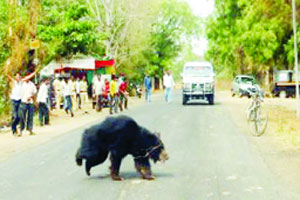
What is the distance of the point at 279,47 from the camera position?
46.1 metres

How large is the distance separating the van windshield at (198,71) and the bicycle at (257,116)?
1734 cm

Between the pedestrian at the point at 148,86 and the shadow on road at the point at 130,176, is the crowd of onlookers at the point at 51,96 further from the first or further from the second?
the shadow on road at the point at 130,176

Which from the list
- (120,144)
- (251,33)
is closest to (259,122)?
(120,144)

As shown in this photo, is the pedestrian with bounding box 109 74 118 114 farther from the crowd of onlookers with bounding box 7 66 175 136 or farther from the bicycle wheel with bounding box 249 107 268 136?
the bicycle wheel with bounding box 249 107 268 136

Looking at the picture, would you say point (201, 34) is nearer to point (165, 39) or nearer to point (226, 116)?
point (165, 39)

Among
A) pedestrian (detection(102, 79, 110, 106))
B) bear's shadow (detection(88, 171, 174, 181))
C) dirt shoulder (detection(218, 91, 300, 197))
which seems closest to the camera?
bear's shadow (detection(88, 171, 174, 181))

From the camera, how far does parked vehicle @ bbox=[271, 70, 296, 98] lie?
154 feet

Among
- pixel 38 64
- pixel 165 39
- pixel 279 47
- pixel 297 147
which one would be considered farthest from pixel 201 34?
pixel 297 147

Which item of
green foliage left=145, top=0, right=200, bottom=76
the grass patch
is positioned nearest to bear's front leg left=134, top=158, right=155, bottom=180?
the grass patch

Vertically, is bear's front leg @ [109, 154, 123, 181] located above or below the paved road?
above

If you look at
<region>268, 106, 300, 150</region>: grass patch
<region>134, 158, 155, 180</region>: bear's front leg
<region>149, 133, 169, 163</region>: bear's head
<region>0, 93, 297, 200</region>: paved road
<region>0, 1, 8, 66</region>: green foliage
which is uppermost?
<region>0, 1, 8, 66</region>: green foliage

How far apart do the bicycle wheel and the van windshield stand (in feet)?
57.7

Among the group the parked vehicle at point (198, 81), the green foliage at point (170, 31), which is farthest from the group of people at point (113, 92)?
the green foliage at point (170, 31)

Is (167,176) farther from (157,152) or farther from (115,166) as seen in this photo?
(115,166)
